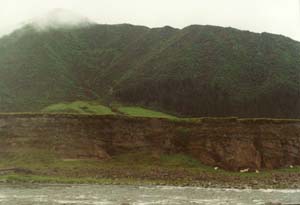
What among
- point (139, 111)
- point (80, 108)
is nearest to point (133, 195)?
point (80, 108)

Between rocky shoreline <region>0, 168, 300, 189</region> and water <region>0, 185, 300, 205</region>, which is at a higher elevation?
water <region>0, 185, 300, 205</region>

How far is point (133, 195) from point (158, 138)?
26608mm

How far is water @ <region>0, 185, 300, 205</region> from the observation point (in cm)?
3184

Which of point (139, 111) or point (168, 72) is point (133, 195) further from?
point (168, 72)

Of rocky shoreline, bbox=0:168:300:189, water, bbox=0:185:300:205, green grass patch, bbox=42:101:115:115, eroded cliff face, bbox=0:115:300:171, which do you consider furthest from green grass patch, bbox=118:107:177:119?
water, bbox=0:185:300:205

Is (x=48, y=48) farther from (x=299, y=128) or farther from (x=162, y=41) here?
(x=299, y=128)

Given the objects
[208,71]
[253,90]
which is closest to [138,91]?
[208,71]

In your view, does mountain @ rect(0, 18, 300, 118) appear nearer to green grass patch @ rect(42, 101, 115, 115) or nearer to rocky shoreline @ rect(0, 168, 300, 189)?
green grass patch @ rect(42, 101, 115, 115)

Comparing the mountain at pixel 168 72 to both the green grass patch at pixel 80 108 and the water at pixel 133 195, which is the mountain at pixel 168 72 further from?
the water at pixel 133 195

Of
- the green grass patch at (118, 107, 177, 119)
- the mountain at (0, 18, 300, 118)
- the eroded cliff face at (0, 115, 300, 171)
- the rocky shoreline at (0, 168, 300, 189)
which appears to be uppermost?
the mountain at (0, 18, 300, 118)

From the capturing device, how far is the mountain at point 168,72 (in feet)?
314

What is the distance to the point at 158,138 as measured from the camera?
62.2 m

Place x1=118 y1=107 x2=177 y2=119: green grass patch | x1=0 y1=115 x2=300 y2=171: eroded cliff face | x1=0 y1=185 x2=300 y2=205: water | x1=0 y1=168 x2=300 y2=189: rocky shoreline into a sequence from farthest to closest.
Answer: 1. x1=118 y1=107 x2=177 y2=119: green grass patch
2. x1=0 y1=115 x2=300 y2=171: eroded cliff face
3. x1=0 y1=168 x2=300 y2=189: rocky shoreline
4. x1=0 y1=185 x2=300 y2=205: water

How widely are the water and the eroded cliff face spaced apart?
1655cm
